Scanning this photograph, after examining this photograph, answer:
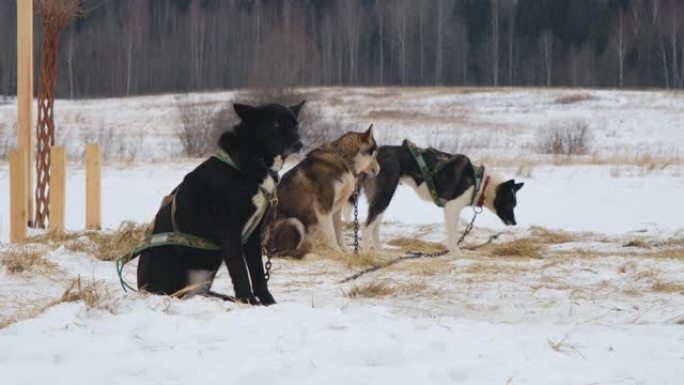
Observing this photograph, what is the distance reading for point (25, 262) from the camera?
6074 millimetres

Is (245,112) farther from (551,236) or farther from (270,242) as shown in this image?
(551,236)

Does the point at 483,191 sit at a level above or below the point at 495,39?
below

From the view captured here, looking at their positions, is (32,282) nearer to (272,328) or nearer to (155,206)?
(272,328)

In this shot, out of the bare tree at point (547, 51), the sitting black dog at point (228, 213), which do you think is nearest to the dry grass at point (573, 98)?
the bare tree at point (547, 51)

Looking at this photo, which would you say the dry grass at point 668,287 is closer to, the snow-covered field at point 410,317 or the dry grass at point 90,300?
the snow-covered field at point 410,317

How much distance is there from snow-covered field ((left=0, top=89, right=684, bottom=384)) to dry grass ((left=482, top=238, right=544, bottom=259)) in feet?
0.10

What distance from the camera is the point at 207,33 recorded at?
5397cm

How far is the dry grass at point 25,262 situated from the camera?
6.01m

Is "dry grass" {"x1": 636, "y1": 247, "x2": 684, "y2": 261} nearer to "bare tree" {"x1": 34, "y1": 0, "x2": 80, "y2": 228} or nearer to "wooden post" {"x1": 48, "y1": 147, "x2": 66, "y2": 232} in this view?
"wooden post" {"x1": 48, "y1": 147, "x2": 66, "y2": 232}

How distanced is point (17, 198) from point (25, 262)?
2252 mm

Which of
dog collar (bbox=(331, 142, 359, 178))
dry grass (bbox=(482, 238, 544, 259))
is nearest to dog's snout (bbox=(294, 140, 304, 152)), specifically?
dog collar (bbox=(331, 142, 359, 178))

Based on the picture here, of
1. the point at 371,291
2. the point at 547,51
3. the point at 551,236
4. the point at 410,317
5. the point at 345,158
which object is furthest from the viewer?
the point at 547,51

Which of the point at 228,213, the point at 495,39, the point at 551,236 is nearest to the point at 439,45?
the point at 495,39

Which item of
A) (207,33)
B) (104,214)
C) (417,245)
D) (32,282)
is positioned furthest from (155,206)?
(207,33)
